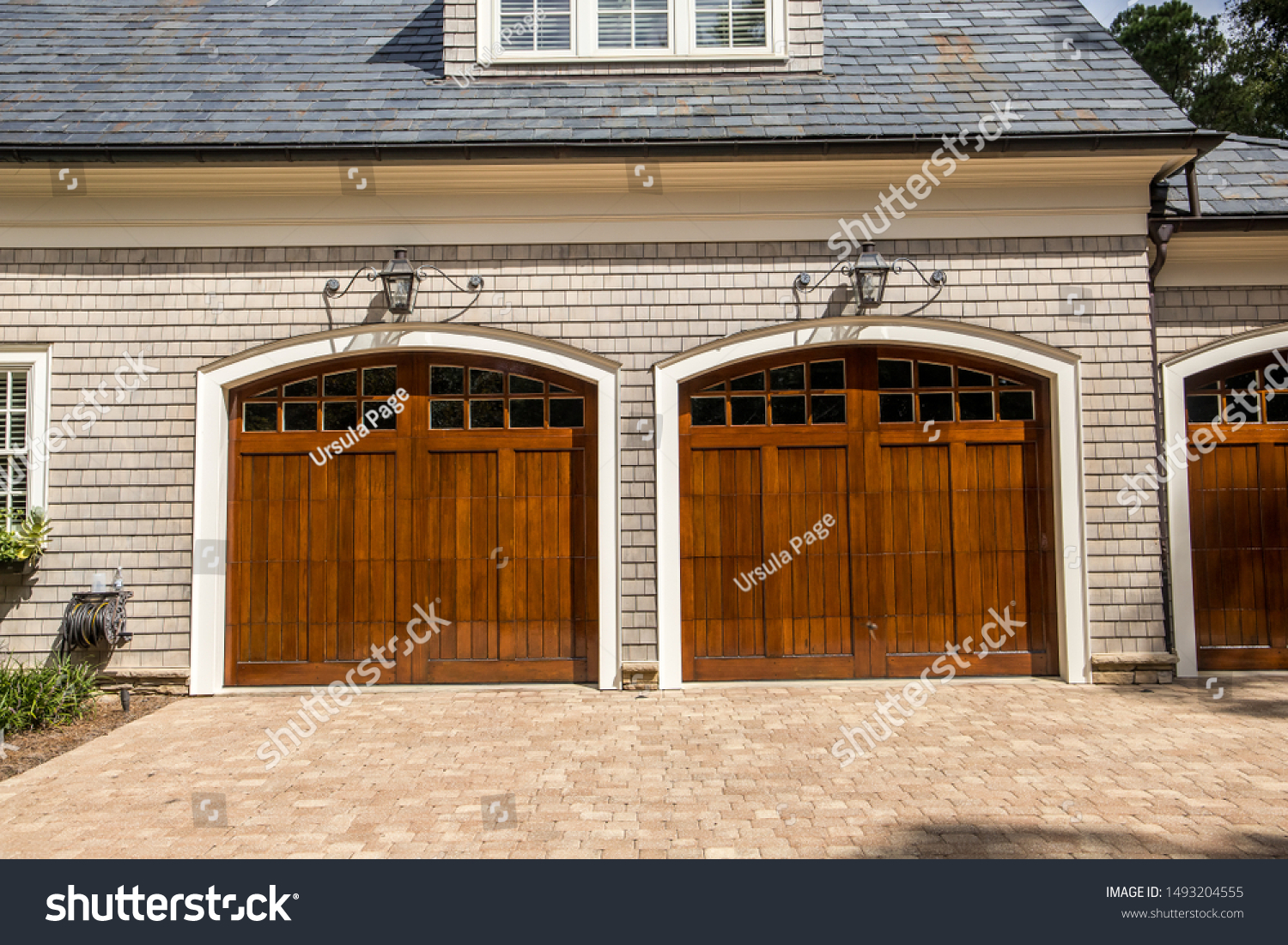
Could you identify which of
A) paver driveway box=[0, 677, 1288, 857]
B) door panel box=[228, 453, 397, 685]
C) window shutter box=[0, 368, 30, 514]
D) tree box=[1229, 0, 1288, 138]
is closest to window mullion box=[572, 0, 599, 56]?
door panel box=[228, 453, 397, 685]

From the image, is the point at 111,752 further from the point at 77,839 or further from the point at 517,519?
the point at 517,519

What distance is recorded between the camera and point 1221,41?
828 inches

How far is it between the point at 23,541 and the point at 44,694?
1.37m

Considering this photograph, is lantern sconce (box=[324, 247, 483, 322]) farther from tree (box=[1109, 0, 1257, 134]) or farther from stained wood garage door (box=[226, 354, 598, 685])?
tree (box=[1109, 0, 1257, 134])

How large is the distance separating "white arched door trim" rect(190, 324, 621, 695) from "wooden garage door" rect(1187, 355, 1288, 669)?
16.5 feet

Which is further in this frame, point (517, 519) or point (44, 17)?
point (44, 17)

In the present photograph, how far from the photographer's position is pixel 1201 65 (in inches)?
842

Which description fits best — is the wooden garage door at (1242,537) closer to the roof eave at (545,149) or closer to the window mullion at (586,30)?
the roof eave at (545,149)

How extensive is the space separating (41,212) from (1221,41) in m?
25.7

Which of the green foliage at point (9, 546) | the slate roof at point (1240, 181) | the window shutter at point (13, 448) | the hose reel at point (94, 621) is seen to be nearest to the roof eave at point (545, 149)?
the slate roof at point (1240, 181)

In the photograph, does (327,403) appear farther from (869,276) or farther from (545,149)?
(869,276)

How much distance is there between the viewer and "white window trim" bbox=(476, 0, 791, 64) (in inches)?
301

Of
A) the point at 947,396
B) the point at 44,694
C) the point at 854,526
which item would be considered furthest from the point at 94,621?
the point at 947,396

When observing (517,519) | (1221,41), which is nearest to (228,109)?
(517,519)
